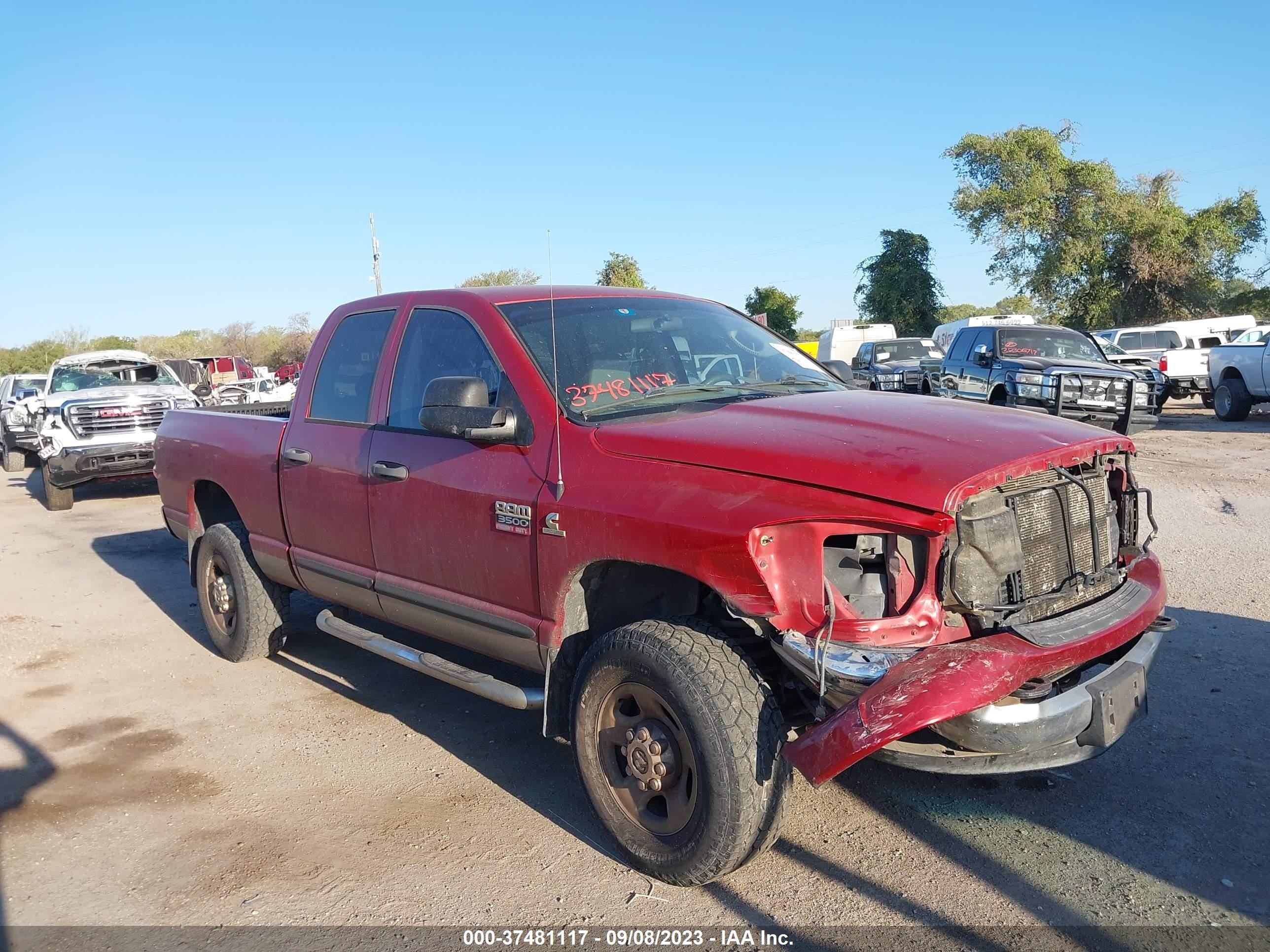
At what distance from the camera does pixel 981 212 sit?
34250 mm

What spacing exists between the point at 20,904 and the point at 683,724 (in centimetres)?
235

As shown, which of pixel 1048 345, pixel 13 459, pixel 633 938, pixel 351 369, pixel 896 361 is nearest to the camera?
pixel 633 938

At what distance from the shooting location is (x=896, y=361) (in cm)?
2086

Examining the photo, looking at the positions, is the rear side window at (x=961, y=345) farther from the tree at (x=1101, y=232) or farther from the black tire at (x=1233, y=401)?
the tree at (x=1101, y=232)

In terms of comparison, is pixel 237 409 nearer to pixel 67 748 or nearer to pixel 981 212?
pixel 67 748

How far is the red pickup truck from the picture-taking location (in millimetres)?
2797

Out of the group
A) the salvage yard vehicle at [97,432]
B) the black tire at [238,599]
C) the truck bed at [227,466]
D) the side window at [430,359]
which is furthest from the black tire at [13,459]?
the side window at [430,359]

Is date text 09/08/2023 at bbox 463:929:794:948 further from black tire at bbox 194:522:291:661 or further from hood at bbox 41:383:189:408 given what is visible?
hood at bbox 41:383:189:408

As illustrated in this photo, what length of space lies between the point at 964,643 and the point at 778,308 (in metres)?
43.7

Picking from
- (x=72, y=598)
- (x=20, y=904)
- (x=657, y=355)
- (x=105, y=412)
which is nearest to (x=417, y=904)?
(x=20, y=904)

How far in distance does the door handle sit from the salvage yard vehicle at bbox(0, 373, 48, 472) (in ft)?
43.2

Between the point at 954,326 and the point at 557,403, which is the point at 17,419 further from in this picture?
the point at 954,326

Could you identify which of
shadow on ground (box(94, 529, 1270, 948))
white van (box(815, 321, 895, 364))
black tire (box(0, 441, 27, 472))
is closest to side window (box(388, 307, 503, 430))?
shadow on ground (box(94, 529, 1270, 948))

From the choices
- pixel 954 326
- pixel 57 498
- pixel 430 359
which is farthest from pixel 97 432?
pixel 954 326
